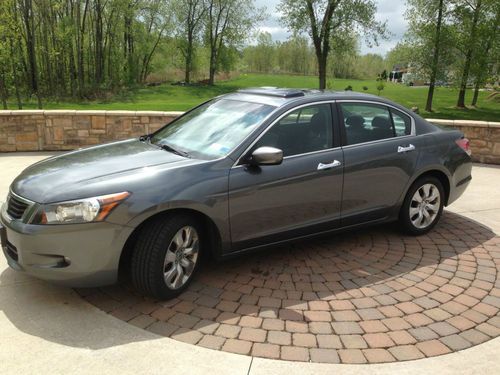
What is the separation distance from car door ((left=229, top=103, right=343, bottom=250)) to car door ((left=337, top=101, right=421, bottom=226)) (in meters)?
0.15

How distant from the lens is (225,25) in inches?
1966

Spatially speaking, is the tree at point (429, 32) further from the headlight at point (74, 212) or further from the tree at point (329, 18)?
the headlight at point (74, 212)

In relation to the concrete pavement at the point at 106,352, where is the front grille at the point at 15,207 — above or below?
above

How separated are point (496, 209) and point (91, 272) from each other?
540cm

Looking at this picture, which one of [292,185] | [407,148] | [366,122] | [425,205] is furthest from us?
[425,205]

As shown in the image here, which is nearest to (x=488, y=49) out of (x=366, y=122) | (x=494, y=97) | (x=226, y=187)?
(x=494, y=97)

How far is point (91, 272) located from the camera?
312cm

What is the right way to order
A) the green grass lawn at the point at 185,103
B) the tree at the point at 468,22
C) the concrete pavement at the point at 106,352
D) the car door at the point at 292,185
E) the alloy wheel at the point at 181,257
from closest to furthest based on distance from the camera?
the concrete pavement at the point at 106,352 → the alloy wheel at the point at 181,257 → the car door at the point at 292,185 → the tree at the point at 468,22 → the green grass lawn at the point at 185,103

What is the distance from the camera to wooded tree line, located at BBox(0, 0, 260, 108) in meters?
19.8

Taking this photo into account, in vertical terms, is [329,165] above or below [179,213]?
above

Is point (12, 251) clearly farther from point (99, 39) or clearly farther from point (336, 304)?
point (99, 39)

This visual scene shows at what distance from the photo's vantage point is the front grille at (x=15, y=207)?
10.5ft

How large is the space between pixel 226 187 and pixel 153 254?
2.48 ft

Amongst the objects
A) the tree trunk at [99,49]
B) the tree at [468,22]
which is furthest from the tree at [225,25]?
the tree at [468,22]
